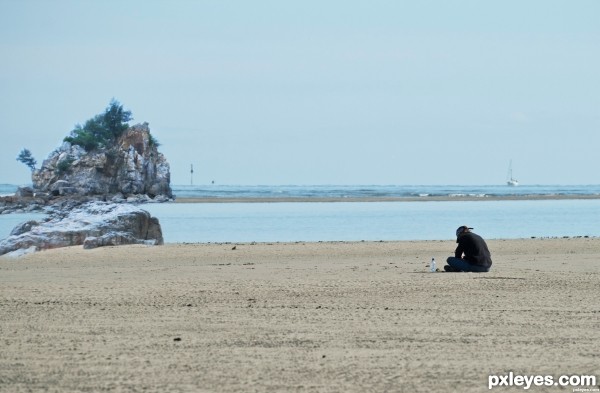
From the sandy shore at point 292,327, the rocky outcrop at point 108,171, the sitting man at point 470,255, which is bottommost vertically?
the sandy shore at point 292,327

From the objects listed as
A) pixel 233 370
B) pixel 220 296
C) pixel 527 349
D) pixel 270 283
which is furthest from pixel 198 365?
pixel 270 283

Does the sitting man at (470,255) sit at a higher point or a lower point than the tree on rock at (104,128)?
lower

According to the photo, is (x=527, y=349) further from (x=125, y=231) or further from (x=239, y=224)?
(x=239, y=224)

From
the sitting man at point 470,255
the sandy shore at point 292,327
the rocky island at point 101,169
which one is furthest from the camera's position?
the rocky island at point 101,169

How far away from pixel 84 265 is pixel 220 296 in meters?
8.05

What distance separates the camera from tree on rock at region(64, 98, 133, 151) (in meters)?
101

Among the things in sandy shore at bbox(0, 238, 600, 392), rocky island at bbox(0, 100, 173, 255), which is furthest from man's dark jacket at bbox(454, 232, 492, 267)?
rocky island at bbox(0, 100, 173, 255)

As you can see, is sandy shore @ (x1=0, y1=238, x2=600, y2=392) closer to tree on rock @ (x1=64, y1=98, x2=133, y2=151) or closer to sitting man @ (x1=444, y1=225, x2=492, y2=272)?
sitting man @ (x1=444, y1=225, x2=492, y2=272)

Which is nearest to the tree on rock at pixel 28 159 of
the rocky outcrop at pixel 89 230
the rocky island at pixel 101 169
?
the rocky island at pixel 101 169

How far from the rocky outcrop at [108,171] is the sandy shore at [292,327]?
75.2m

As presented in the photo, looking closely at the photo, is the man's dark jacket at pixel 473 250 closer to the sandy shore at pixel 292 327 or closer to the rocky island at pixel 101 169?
the sandy shore at pixel 292 327

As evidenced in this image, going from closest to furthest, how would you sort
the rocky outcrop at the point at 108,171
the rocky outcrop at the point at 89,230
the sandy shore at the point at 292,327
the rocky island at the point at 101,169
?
the sandy shore at the point at 292,327 < the rocky outcrop at the point at 89,230 < the rocky island at the point at 101,169 < the rocky outcrop at the point at 108,171

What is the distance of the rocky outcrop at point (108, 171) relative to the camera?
96.0m

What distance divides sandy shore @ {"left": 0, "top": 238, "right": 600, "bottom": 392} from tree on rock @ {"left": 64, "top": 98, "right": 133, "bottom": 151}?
265ft
